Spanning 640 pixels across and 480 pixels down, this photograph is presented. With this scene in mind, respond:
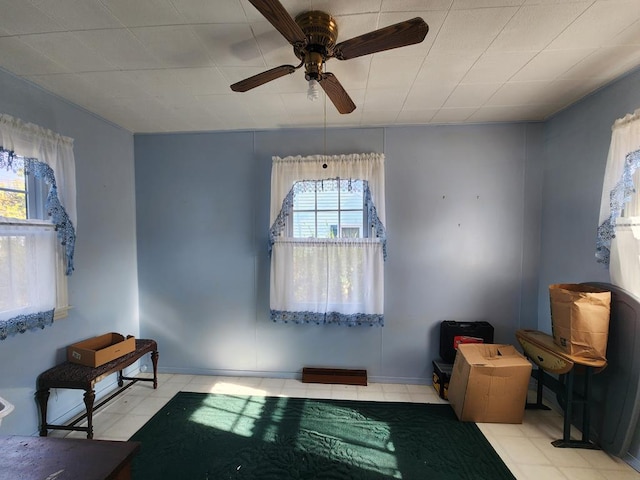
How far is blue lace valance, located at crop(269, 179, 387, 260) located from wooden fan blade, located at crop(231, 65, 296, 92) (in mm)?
1219

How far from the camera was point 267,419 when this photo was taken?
84.2 inches

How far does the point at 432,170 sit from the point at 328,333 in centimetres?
193

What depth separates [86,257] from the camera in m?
2.32

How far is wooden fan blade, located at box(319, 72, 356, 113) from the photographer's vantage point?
139cm

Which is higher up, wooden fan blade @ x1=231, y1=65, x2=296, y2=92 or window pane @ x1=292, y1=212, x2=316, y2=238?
wooden fan blade @ x1=231, y1=65, x2=296, y2=92

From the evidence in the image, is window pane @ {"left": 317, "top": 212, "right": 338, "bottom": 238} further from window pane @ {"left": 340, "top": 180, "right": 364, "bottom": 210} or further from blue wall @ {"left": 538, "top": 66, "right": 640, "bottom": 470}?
blue wall @ {"left": 538, "top": 66, "right": 640, "bottom": 470}

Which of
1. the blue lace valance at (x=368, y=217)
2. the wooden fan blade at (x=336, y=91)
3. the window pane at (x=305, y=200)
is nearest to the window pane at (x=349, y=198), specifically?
the blue lace valance at (x=368, y=217)

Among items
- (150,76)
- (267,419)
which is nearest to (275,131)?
(150,76)

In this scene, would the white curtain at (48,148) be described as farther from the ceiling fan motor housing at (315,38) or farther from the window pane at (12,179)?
the ceiling fan motor housing at (315,38)

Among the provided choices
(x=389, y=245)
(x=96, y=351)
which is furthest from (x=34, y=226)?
(x=389, y=245)

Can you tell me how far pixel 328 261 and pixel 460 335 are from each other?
1.40 m

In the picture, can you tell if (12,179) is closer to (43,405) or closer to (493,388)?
(43,405)

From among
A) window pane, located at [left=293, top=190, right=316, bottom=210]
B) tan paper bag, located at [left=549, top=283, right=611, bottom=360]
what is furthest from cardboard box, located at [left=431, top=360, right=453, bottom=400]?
window pane, located at [left=293, top=190, right=316, bottom=210]

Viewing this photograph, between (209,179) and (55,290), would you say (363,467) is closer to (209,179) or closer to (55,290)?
(55,290)
